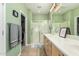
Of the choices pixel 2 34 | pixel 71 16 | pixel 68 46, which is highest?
pixel 71 16

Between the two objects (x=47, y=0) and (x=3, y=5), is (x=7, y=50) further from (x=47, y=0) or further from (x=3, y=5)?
(x=47, y=0)

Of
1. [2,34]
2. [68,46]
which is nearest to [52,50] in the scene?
[68,46]

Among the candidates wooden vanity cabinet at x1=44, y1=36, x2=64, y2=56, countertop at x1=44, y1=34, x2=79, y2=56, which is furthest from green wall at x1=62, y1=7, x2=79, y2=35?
wooden vanity cabinet at x1=44, y1=36, x2=64, y2=56

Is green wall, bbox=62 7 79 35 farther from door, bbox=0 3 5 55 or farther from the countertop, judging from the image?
door, bbox=0 3 5 55

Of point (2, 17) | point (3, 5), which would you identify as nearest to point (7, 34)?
point (2, 17)

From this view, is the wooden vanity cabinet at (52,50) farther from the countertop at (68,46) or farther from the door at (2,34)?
the door at (2,34)

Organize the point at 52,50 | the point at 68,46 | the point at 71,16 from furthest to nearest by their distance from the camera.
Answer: the point at 71,16 → the point at 52,50 → the point at 68,46

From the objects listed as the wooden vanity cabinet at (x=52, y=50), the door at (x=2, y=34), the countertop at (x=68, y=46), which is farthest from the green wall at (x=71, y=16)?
the door at (x=2, y=34)

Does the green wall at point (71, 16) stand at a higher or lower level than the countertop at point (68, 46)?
higher

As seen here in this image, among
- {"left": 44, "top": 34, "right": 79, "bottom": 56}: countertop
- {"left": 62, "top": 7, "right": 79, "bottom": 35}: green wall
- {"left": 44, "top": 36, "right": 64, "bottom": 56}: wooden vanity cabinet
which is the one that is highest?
{"left": 62, "top": 7, "right": 79, "bottom": 35}: green wall

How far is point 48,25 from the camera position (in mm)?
3684

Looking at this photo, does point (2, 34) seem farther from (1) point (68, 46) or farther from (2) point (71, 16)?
(2) point (71, 16)

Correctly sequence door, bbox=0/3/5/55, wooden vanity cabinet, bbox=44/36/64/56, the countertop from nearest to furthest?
the countertop, wooden vanity cabinet, bbox=44/36/64/56, door, bbox=0/3/5/55

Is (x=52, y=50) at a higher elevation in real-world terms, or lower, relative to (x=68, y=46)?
lower
